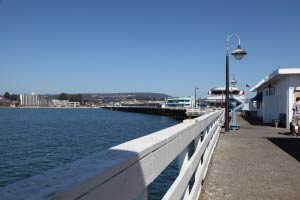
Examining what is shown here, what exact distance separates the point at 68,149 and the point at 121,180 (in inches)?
951

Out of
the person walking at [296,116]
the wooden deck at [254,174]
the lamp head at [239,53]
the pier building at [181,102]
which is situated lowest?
the wooden deck at [254,174]

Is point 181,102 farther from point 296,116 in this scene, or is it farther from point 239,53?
point 296,116

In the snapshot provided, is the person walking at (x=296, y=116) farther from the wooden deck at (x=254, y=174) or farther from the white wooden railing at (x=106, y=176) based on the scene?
the white wooden railing at (x=106, y=176)

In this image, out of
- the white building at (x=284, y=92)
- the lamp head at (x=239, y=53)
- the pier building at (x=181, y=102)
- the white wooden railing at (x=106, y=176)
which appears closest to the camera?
the white wooden railing at (x=106, y=176)

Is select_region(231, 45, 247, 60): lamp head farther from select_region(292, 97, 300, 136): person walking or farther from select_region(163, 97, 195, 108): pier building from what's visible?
select_region(163, 97, 195, 108): pier building

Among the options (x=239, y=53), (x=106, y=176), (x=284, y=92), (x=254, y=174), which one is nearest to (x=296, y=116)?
(x=239, y=53)

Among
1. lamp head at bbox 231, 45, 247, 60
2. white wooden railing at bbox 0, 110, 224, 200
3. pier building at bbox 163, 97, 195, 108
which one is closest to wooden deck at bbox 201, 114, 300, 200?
white wooden railing at bbox 0, 110, 224, 200

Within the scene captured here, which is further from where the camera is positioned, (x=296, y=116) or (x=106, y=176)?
(x=296, y=116)

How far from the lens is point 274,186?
21.9ft

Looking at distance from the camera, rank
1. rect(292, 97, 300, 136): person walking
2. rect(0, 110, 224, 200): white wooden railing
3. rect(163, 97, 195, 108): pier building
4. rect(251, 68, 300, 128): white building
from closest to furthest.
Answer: rect(0, 110, 224, 200): white wooden railing < rect(292, 97, 300, 136): person walking < rect(251, 68, 300, 128): white building < rect(163, 97, 195, 108): pier building

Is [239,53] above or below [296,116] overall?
above

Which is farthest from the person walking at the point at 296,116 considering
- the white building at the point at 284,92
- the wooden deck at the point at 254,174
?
the wooden deck at the point at 254,174

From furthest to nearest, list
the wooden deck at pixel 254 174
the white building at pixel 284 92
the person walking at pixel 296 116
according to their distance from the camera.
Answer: the white building at pixel 284 92, the person walking at pixel 296 116, the wooden deck at pixel 254 174

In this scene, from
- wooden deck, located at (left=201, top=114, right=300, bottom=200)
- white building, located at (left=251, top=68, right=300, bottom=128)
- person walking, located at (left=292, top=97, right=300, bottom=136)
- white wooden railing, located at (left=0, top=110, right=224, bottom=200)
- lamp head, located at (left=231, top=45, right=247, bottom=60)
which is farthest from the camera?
white building, located at (left=251, top=68, right=300, bottom=128)
